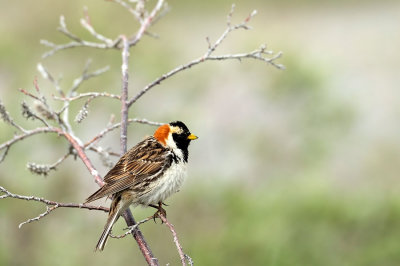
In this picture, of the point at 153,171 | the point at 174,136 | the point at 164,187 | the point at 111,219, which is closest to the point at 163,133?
the point at 174,136

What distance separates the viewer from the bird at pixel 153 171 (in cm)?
432

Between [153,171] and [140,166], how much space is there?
96mm

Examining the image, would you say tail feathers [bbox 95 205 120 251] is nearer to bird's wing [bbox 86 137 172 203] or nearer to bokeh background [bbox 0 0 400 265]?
bird's wing [bbox 86 137 172 203]

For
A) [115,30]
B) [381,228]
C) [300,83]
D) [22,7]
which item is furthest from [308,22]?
[381,228]

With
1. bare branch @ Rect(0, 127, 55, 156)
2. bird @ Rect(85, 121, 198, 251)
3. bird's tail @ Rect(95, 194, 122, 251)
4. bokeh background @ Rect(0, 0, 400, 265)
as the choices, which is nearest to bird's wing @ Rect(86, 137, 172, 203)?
bird @ Rect(85, 121, 198, 251)

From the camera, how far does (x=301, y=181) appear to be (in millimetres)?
9195

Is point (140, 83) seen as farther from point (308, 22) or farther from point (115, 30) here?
point (308, 22)

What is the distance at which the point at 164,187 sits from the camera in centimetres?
442

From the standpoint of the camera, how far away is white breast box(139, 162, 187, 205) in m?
4.42

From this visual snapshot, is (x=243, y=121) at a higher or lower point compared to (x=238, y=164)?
higher

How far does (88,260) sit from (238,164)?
288cm

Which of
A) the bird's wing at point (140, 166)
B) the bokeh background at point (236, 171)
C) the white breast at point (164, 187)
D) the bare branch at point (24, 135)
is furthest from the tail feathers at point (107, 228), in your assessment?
the bokeh background at point (236, 171)

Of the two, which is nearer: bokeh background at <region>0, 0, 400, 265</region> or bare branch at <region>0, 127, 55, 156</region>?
bare branch at <region>0, 127, 55, 156</region>

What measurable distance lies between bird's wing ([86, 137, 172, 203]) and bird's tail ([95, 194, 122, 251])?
0.36ft
